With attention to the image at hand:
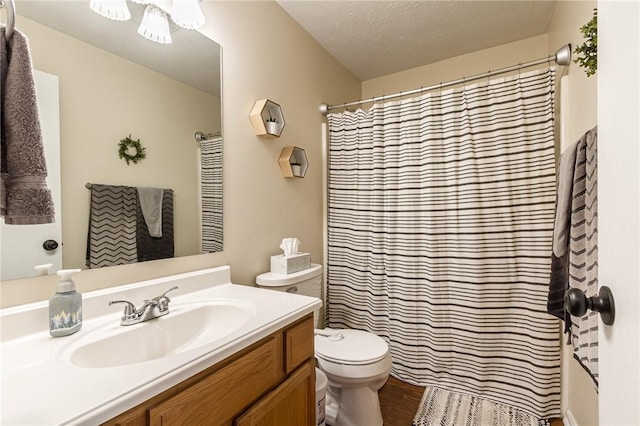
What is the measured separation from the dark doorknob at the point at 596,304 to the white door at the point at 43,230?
1.33m

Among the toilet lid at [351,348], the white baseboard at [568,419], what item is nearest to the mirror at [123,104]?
the toilet lid at [351,348]

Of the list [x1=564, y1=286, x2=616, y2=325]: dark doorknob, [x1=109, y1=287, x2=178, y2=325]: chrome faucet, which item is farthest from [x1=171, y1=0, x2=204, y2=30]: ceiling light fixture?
[x1=564, y1=286, x2=616, y2=325]: dark doorknob

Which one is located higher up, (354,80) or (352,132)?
(354,80)

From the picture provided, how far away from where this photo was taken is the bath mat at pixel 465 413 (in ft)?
5.44

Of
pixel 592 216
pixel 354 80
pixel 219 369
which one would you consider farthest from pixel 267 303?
pixel 354 80

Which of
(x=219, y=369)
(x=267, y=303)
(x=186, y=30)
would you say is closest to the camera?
(x=219, y=369)

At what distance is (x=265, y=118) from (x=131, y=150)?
74 cm

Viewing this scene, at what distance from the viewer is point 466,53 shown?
2.45m

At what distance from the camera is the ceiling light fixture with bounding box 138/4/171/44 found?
3.97 ft

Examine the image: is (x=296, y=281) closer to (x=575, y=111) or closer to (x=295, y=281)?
(x=295, y=281)

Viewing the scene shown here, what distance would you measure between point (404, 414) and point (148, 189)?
1.76m

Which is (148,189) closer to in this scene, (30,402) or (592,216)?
(30,402)

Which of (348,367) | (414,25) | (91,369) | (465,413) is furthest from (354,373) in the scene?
(414,25)

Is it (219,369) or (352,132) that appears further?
(352,132)
